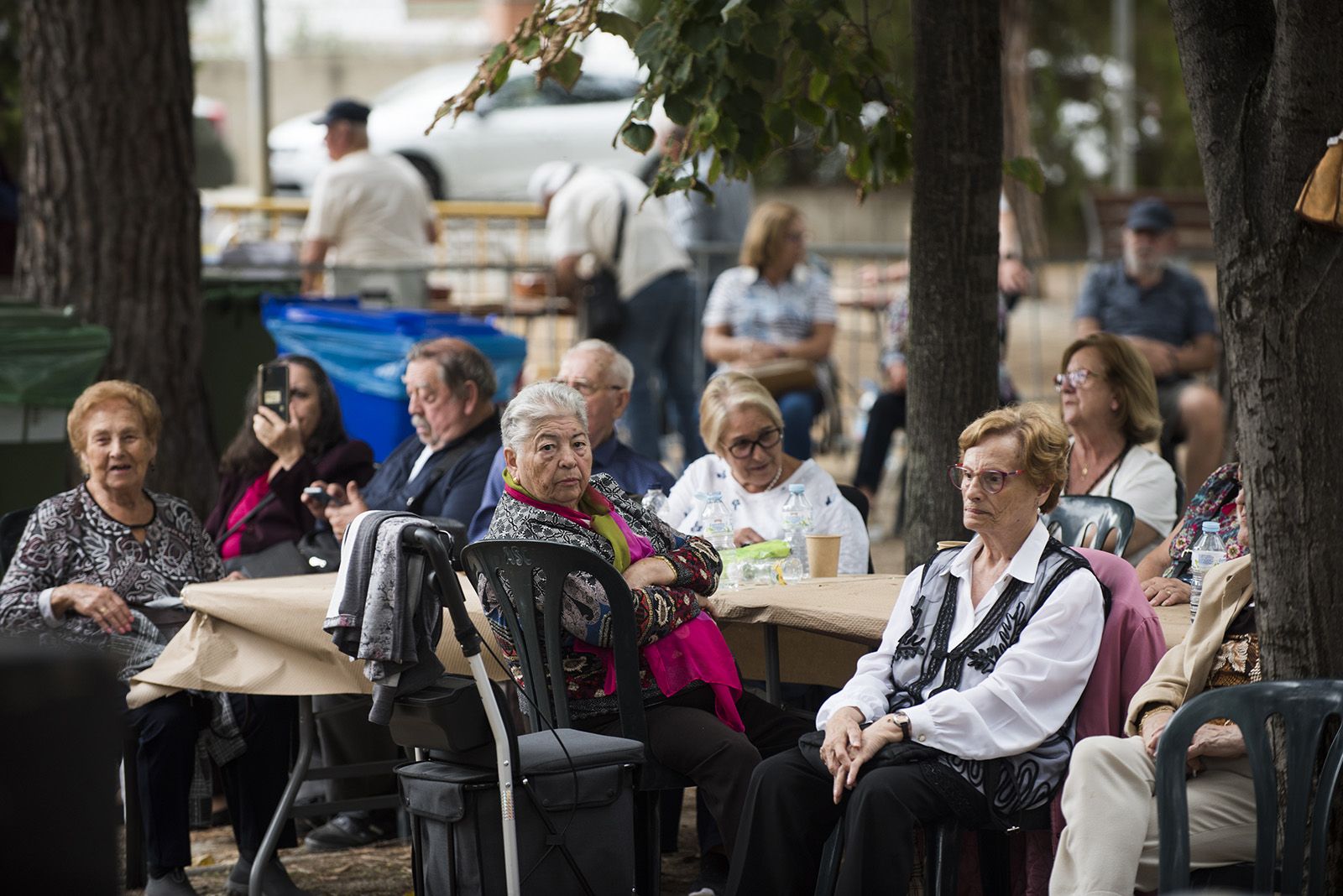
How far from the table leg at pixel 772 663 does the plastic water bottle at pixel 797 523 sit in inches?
17.3

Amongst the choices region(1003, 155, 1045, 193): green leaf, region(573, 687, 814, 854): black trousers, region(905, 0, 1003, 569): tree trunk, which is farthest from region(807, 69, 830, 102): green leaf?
region(573, 687, 814, 854): black trousers

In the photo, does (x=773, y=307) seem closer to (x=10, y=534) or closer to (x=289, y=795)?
(x=10, y=534)

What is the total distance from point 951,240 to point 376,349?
3.57 m

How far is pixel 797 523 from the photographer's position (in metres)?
5.61

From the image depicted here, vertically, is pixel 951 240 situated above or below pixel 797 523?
above

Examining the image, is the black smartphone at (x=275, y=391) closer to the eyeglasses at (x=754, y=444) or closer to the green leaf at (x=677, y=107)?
the eyeglasses at (x=754, y=444)

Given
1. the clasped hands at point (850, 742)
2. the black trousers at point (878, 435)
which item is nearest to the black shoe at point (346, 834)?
the clasped hands at point (850, 742)

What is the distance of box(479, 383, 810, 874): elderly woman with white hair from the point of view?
4.56 metres

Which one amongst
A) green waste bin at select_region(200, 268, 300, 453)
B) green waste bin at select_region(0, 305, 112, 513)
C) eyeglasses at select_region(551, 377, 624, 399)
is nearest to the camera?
eyeglasses at select_region(551, 377, 624, 399)

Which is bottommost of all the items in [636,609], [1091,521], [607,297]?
[636,609]

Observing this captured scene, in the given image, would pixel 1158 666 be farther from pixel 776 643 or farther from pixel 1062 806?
pixel 776 643

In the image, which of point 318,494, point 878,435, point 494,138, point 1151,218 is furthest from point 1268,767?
point 494,138

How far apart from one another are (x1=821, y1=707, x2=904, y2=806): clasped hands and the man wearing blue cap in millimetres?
5054

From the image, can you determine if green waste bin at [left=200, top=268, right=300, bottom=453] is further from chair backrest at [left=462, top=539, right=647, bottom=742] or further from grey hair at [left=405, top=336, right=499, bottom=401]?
chair backrest at [left=462, top=539, right=647, bottom=742]
